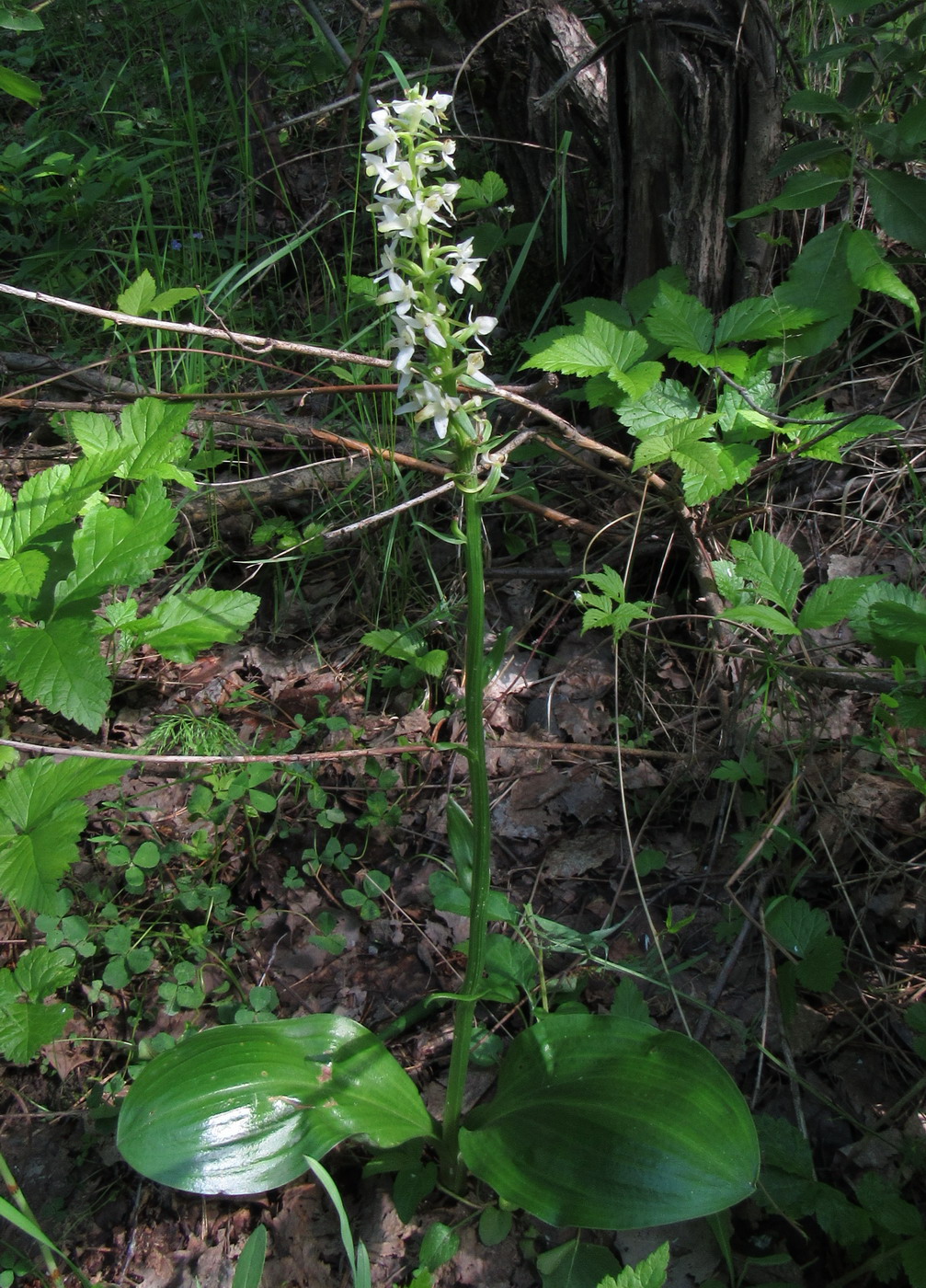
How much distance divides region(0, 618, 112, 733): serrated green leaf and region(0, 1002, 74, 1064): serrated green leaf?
2.00ft

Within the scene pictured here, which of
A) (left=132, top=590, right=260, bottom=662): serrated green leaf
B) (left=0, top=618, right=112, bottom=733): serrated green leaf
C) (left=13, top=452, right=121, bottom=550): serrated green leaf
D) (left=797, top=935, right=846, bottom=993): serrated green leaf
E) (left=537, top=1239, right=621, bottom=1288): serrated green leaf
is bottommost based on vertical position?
(left=537, top=1239, right=621, bottom=1288): serrated green leaf

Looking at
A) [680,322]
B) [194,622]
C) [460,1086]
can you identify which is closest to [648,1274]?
[460,1086]

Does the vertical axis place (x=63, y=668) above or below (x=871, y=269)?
below

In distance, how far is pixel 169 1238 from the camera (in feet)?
6.11

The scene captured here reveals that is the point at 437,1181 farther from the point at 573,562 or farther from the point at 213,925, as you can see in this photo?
the point at 573,562

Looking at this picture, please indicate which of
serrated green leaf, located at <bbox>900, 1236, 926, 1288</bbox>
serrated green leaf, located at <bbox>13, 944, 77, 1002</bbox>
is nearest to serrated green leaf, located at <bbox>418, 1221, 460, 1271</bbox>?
serrated green leaf, located at <bbox>900, 1236, 926, 1288</bbox>

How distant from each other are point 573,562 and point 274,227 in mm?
2225

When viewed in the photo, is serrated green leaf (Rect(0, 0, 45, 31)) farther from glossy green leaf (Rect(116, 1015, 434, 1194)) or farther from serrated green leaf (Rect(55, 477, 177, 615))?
glossy green leaf (Rect(116, 1015, 434, 1194))

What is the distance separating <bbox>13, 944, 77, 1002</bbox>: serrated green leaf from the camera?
76.0 inches

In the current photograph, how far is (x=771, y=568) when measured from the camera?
214cm

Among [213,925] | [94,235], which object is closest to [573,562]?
[213,925]

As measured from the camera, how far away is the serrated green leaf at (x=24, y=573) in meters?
2.12

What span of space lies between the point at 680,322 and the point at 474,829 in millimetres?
1579

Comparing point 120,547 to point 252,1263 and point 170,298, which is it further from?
point 252,1263
